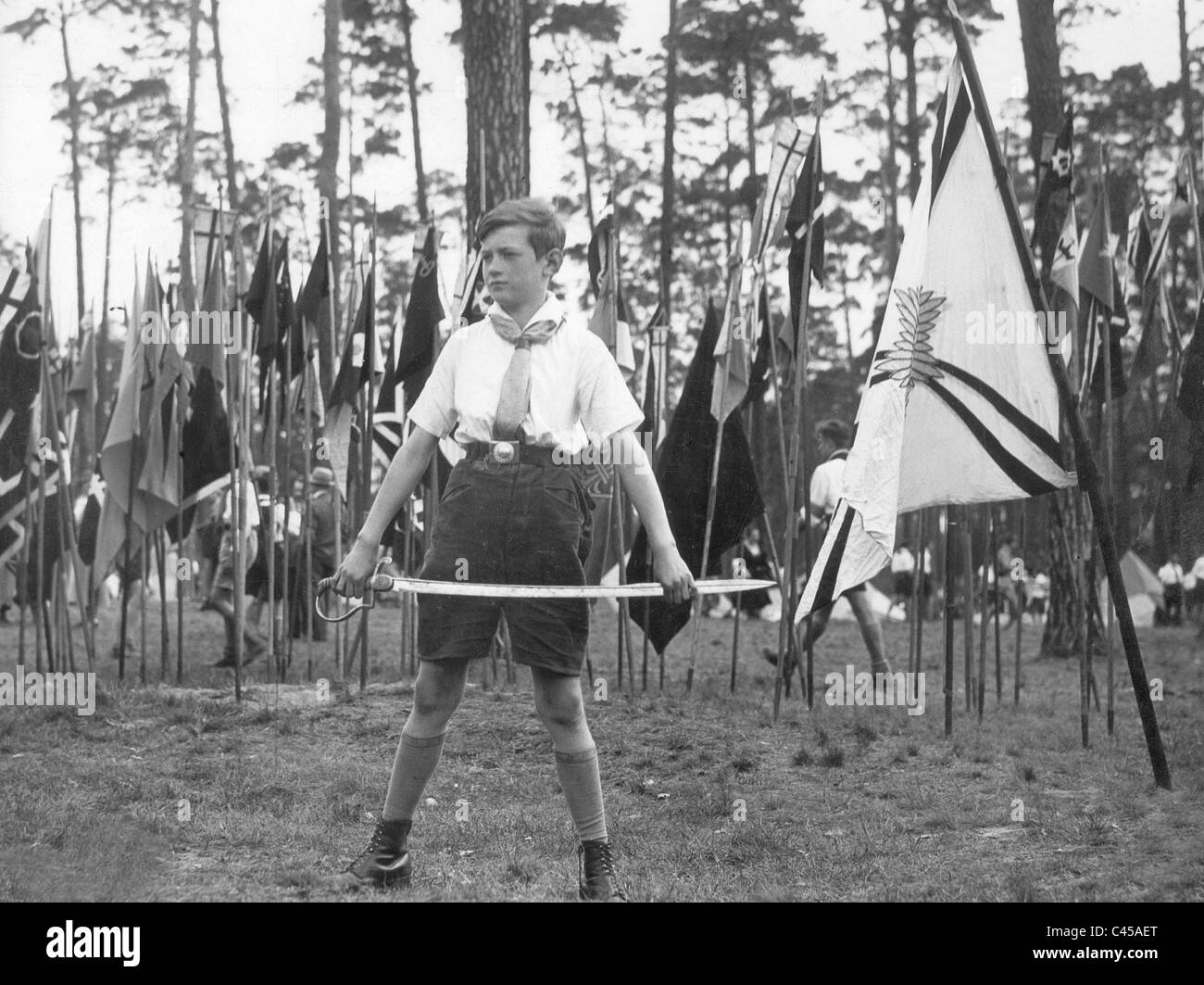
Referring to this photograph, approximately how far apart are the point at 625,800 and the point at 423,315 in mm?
2894

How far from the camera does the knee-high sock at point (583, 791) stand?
3.72 meters

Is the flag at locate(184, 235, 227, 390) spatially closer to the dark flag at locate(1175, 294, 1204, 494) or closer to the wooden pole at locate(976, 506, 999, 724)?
the wooden pole at locate(976, 506, 999, 724)

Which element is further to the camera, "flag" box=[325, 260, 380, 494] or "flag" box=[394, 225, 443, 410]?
"flag" box=[325, 260, 380, 494]

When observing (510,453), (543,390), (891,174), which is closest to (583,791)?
(510,453)

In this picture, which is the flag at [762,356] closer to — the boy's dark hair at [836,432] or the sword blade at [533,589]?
the boy's dark hair at [836,432]

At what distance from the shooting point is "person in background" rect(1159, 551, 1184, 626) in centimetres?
1602

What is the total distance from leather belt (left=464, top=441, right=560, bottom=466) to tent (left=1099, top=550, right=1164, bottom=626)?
537 inches

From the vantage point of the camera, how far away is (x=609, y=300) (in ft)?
24.3

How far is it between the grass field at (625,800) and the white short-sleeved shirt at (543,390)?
1.28 metres

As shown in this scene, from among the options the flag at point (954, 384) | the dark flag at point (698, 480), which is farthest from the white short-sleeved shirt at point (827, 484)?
the flag at point (954, 384)

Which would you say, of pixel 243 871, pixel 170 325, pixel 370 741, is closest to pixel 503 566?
pixel 243 871

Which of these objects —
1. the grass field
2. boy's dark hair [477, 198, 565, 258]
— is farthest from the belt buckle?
the grass field

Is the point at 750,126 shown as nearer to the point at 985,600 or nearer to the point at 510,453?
the point at 985,600
